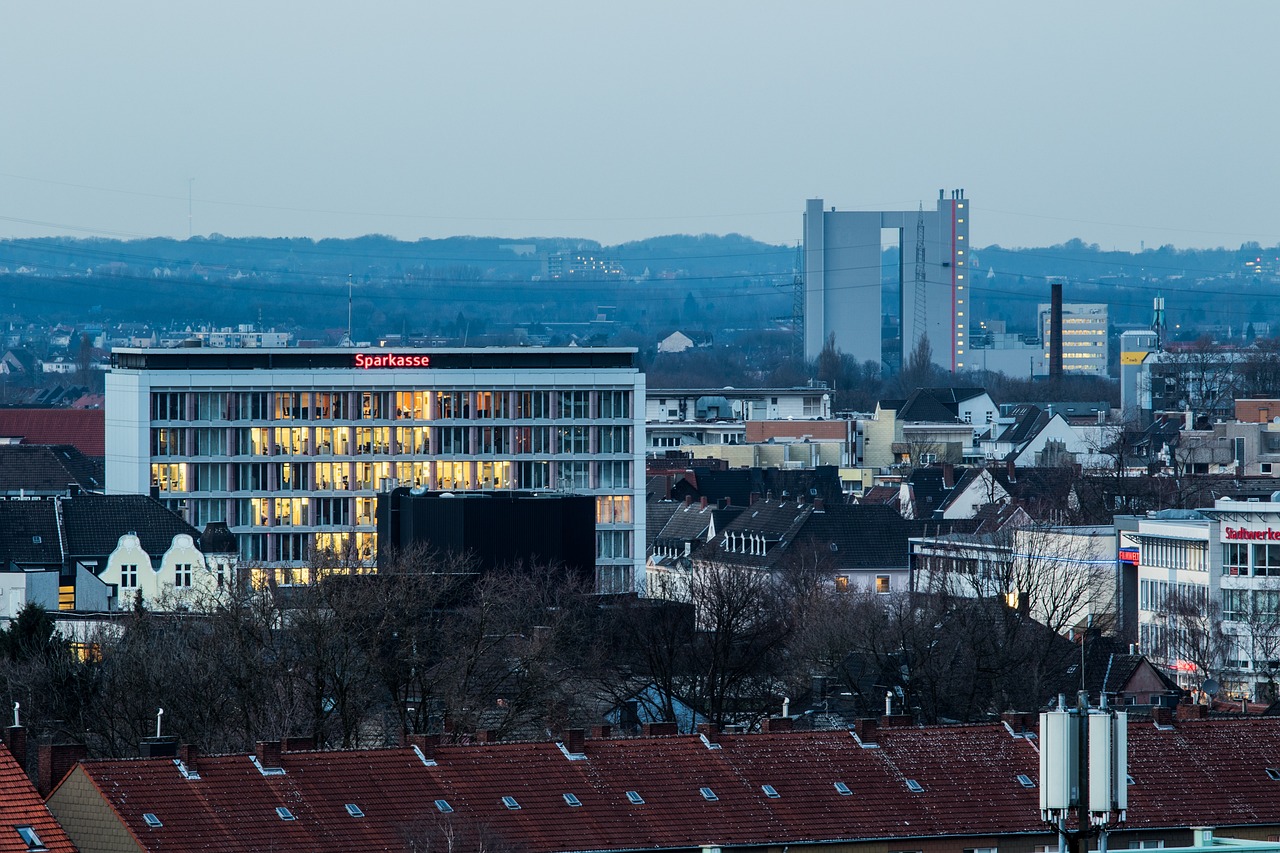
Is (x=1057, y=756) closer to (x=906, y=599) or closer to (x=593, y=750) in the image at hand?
(x=593, y=750)

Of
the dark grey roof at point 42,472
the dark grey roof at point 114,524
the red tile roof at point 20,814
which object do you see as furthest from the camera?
the dark grey roof at point 42,472

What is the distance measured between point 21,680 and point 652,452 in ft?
432

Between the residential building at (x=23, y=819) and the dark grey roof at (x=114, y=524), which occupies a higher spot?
the residential building at (x=23, y=819)

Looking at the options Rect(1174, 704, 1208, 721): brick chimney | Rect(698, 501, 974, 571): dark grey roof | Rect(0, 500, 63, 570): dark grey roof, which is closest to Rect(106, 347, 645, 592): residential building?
Rect(698, 501, 974, 571): dark grey roof

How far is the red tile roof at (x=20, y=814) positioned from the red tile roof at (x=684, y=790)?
7.97 feet

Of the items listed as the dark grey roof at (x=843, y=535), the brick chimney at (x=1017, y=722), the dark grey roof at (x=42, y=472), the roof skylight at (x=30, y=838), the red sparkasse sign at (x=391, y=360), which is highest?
the red sparkasse sign at (x=391, y=360)

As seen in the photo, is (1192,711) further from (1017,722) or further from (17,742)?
(17,742)

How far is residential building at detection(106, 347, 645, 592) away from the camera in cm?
12025

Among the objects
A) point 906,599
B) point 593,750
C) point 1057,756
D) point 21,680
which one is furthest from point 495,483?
point 1057,756

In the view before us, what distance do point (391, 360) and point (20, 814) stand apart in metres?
89.2


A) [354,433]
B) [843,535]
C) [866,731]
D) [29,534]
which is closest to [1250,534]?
[843,535]

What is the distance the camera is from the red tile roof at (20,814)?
3491 centimetres

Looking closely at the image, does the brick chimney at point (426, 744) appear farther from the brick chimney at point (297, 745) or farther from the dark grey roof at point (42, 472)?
the dark grey roof at point (42, 472)

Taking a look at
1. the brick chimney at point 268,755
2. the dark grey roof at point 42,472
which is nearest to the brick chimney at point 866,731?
the brick chimney at point 268,755
